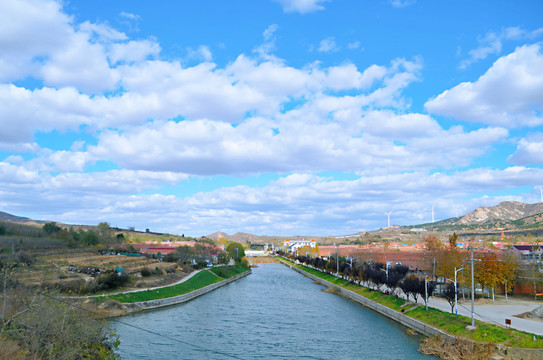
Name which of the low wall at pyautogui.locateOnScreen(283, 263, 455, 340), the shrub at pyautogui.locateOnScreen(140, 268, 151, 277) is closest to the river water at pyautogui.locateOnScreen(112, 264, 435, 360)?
the low wall at pyautogui.locateOnScreen(283, 263, 455, 340)

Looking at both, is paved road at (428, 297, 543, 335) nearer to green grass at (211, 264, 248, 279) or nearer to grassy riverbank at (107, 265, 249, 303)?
grassy riverbank at (107, 265, 249, 303)

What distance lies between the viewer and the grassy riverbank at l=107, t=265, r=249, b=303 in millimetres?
52562

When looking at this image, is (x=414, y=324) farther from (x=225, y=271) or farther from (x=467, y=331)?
(x=225, y=271)

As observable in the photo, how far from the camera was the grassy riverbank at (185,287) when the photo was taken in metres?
52.6

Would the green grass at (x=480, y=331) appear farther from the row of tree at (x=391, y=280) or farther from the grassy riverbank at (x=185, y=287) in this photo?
the grassy riverbank at (x=185, y=287)

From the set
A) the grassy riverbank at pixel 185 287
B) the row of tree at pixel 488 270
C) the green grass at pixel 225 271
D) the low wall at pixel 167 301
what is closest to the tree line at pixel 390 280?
the row of tree at pixel 488 270

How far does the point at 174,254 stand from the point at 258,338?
72.6 m

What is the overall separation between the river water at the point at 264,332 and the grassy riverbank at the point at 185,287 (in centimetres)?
313

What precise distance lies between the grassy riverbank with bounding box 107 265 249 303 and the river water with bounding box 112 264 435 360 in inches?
123

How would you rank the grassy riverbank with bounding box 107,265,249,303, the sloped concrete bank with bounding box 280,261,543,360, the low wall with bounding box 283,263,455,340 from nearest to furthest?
the sloped concrete bank with bounding box 280,261,543,360, the low wall with bounding box 283,263,455,340, the grassy riverbank with bounding box 107,265,249,303

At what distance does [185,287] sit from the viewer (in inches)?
2749

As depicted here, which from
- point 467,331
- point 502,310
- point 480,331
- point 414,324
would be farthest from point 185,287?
point 480,331

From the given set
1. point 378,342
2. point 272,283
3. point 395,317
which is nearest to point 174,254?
point 272,283

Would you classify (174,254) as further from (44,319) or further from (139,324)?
(44,319)
